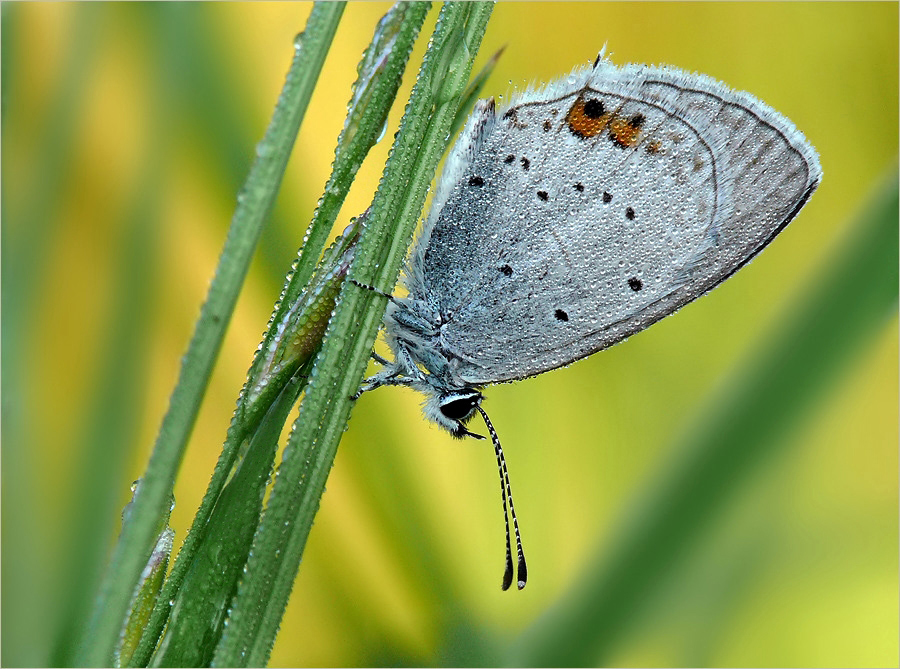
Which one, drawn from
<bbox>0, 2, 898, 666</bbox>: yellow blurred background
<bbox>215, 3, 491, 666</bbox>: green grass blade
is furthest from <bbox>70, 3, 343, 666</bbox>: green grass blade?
<bbox>0, 2, 898, 666</bbox>: yellow blurred background

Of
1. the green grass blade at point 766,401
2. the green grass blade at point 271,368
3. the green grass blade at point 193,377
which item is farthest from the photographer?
the green grass blade at point 766,401

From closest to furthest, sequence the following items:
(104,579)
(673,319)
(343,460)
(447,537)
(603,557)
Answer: (104,579) < (603,557) < (343,460) < (447,537) < (673,319)

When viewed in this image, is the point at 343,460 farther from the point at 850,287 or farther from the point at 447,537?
the point at 850,287

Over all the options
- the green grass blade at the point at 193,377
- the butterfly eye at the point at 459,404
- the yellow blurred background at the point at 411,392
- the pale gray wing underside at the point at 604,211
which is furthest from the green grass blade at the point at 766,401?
the green grass blade at the point at 193,377

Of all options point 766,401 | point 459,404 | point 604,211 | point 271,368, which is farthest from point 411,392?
point 271,368

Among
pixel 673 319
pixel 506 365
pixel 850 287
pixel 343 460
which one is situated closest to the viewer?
pixel 850 287

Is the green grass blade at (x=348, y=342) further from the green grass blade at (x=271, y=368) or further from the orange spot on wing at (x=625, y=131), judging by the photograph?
the orange spot on wing at (x=625, y=131)

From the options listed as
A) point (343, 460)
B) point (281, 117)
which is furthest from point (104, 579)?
point (343, 460)
